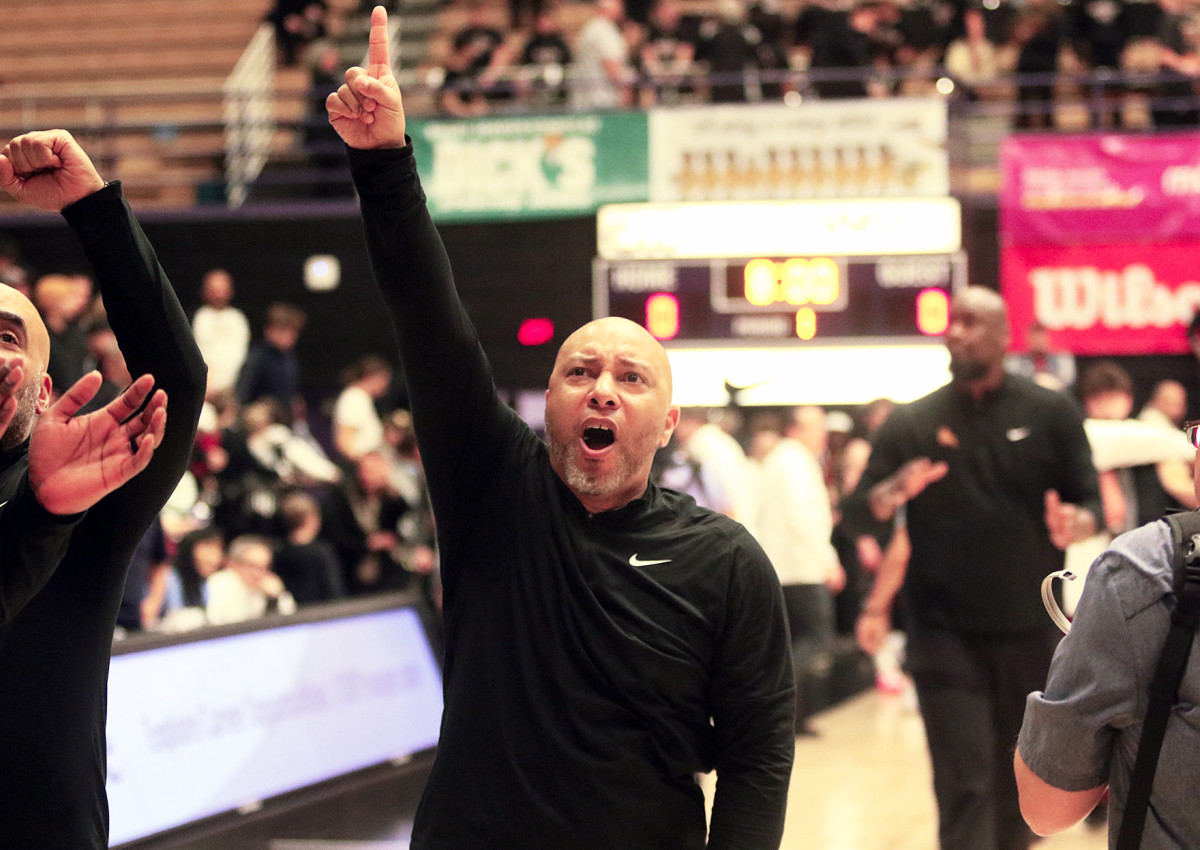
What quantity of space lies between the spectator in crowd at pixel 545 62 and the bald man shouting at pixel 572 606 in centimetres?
1083

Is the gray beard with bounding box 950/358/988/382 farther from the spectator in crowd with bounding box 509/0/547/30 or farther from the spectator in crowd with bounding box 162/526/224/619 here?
the spectator in crowd with bounding box 509/0/547/30

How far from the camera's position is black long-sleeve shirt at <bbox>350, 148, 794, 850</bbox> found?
2.35m

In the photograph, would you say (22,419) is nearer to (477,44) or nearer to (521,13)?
(477,44)

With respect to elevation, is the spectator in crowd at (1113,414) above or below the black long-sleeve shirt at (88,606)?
below

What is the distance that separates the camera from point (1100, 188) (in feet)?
35.6

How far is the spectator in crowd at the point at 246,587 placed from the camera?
23.1 ft

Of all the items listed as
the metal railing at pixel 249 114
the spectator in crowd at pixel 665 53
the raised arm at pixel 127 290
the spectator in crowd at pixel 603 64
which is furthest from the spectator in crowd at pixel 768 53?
the raised arm at pixel 127 290

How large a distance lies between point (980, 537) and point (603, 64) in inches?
359

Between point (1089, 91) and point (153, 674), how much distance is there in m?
11.5

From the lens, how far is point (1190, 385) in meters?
11.0

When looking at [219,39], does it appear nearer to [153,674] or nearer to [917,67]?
[917,67]

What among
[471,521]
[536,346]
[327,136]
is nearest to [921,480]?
[471,521]

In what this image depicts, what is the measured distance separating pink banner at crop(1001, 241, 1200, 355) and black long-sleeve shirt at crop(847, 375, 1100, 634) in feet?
20.6

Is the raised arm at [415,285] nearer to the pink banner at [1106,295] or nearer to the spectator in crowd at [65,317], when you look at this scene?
the spectator in crowd at [65,317]
